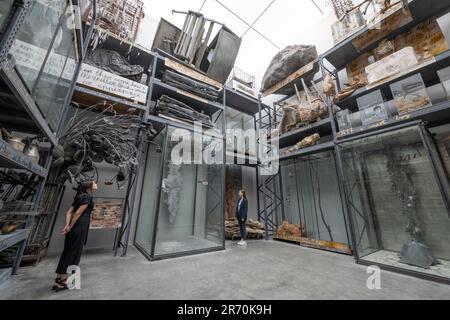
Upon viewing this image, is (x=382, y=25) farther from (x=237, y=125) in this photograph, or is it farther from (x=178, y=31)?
(x=178, y=31)

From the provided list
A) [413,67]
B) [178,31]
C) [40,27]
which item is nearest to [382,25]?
[413,67]

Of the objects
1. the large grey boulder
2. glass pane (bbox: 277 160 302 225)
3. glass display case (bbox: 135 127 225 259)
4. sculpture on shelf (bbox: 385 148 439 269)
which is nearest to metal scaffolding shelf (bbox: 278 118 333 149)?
glass pane (bbox: 277 160 302 225)

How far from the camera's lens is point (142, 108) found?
3729 mm

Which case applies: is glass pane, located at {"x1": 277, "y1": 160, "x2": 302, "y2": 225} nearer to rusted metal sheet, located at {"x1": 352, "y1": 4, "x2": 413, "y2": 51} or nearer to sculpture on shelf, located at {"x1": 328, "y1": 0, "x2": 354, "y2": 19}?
rusted metal sheet, located at {"x1": 352, "y1": 4, "x2": 413, "y2": 51}

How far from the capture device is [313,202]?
16.7 feet

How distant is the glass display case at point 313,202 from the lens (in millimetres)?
4461

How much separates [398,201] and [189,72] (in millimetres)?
5298

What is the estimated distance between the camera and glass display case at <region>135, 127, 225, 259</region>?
354 cm

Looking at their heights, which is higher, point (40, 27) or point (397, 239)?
point (40, 27)

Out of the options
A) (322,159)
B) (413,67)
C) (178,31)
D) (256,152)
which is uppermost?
(178,31)

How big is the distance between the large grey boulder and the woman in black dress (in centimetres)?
549

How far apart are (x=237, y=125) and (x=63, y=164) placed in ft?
16.0

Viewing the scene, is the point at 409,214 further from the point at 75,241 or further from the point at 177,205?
the point at 75,241
